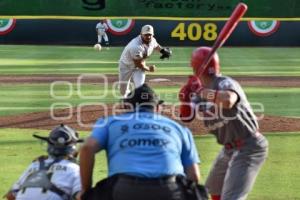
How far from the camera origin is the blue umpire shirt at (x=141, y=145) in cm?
518

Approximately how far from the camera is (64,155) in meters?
5.82

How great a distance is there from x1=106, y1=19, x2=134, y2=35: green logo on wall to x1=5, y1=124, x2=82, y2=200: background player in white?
27.5m

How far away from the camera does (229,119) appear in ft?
22.2

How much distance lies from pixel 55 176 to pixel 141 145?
826 millimetres

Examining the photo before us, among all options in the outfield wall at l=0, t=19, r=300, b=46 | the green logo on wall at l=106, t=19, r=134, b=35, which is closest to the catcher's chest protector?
the outfield wall at l=0, t=19, r=300, b=46

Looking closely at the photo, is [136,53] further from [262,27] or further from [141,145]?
[262,27]

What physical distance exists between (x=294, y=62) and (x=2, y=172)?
20924 mm

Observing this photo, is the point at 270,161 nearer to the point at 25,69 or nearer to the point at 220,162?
the point at 220,162

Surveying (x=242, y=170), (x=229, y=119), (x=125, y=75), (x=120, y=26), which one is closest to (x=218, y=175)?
(x=242, y=170)

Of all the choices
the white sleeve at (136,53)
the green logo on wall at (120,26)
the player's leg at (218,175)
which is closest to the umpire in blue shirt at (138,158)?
the player's leg at (218,175)

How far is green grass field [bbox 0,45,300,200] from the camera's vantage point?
32.4 ft

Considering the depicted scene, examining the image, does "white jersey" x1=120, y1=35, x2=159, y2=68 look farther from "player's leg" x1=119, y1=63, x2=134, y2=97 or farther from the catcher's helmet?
the catcher's helmet

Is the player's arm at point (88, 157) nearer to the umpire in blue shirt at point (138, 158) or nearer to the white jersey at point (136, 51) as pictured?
the umpire in blue shirt at point (138, 158)

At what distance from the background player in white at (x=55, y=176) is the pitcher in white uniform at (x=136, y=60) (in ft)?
29.8
